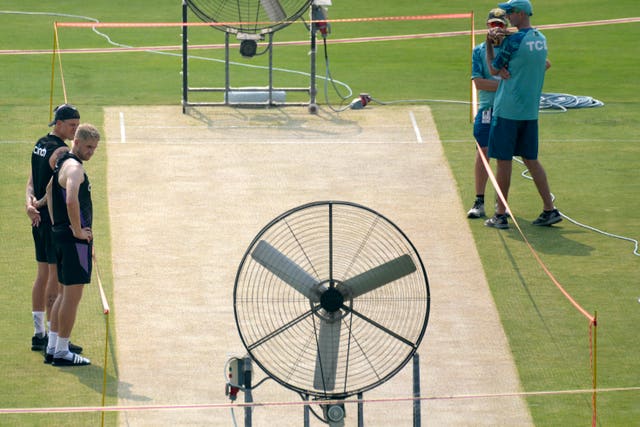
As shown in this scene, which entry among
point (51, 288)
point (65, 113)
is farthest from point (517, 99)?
point (51, 288)

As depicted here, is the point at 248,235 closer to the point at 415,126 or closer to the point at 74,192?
the point at 74,192

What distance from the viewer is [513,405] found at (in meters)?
8.52

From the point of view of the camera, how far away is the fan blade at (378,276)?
22.6 ft

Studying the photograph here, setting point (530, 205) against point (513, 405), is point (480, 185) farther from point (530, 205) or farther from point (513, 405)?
point (513, 405)

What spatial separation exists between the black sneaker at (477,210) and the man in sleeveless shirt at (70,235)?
462 centimetres

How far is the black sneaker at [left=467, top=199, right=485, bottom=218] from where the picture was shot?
40.2ft

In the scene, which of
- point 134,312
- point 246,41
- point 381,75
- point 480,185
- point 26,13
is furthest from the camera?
point 26,13

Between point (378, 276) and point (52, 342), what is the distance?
316 cm

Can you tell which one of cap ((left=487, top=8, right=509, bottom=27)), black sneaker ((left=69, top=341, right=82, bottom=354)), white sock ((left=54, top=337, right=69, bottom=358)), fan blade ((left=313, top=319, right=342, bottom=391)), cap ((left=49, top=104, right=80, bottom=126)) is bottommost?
black sneaker ((left=69, top=341, right=82, bottom=354))

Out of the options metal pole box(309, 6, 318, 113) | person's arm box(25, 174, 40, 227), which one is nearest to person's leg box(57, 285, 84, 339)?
person's arm box(25, 174, 40, 227)

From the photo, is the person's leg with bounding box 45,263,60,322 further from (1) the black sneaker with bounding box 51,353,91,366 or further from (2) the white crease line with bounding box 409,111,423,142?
(2) the white crease line with bounding box 409,111,423,142

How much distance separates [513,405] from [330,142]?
6733 mm

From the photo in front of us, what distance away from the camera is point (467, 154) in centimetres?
1430

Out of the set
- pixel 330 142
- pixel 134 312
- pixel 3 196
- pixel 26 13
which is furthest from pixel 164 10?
pixel 134 312
